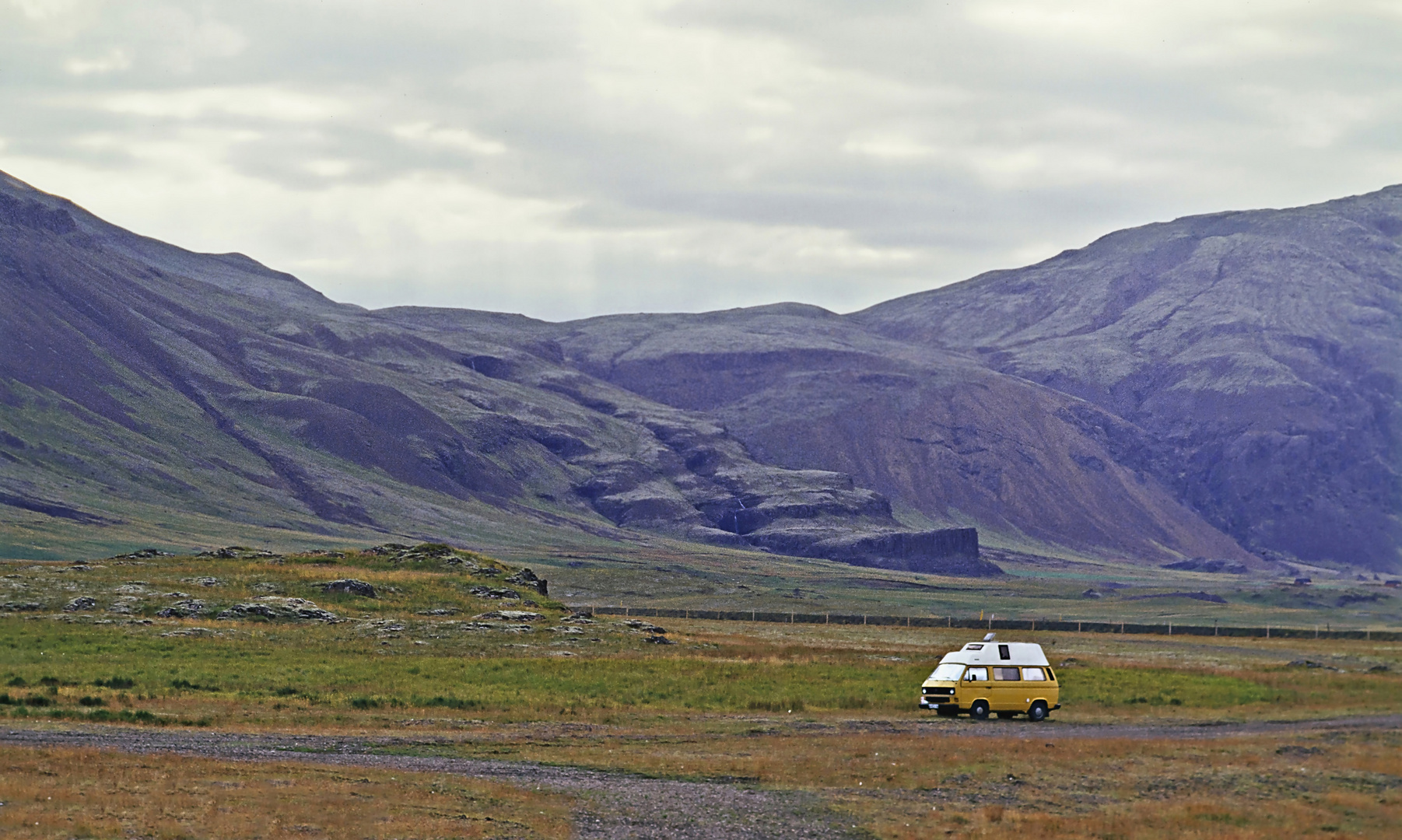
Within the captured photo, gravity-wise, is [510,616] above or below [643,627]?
above

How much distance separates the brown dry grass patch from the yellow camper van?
2520 centimetres

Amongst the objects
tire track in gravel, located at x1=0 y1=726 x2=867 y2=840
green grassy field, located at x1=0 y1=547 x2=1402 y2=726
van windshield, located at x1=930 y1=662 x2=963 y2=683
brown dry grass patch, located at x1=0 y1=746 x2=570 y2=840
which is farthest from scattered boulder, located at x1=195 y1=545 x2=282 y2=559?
brown dry grass patch, located at x1=0 y1=746 x2=570 y2=840

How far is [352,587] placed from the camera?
103375 millimetres

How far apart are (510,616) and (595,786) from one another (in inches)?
2406

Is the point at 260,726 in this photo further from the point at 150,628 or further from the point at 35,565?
the point at 35,565

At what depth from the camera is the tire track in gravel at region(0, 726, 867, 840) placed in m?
31.5

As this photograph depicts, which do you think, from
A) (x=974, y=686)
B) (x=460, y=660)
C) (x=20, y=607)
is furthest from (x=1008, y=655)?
(x=20, y=607)

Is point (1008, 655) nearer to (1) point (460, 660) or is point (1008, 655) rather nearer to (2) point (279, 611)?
(1) point (460, 660)

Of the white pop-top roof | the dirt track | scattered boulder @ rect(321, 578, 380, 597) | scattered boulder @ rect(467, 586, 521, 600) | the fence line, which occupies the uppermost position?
the white pop-top roof

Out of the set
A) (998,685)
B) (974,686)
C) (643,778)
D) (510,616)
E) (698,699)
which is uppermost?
(998,685)

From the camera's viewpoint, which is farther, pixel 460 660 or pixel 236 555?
pixel 236 555

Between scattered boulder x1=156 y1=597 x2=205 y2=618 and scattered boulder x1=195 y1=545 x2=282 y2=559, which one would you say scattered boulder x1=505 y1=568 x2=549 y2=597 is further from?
scattered boulder x1=156 y1=597 x2=205 y2=618

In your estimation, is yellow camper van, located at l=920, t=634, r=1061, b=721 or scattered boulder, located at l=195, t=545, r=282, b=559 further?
scattered boulder, located at l=195, t=545, r=282, b=559

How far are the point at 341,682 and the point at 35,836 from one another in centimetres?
3475
